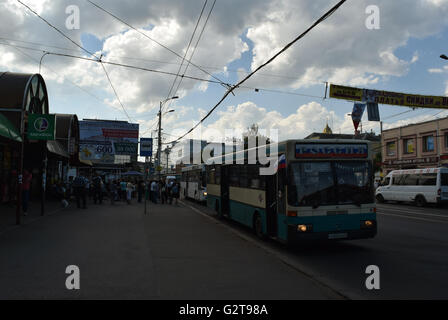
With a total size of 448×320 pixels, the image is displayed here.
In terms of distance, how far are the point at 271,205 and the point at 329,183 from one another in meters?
1.89

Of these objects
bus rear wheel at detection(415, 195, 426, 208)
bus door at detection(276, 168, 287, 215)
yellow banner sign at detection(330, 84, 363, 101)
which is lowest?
bus rear wheel at detection(415, 195, 426, 208)

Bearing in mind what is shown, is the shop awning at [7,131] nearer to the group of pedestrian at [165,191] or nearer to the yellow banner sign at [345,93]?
the group of pedestrian at [165,191]

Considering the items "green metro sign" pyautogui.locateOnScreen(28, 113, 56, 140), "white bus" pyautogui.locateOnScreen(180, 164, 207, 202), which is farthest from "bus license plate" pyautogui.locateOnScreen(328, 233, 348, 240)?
"white bus" pyautogui.locateOnScreen(180, 164, 207, 202)

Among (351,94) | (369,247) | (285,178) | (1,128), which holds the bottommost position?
(369,247)

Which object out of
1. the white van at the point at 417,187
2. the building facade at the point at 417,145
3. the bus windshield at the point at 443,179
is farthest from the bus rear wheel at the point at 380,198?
the building facade at the point at 417,145

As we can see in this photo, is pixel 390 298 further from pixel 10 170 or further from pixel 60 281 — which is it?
pixel 10 170

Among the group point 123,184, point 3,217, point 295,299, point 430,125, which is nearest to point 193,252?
point 295,299

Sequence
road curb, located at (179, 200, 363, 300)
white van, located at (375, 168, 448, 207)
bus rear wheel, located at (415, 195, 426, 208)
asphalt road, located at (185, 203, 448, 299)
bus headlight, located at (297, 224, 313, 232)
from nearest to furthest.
Answer: road curb, located at (179, 200, 363, 300) → asphalt road, located at (185, 203, 448, 299) → bus headlight, located at (297, 224, 313, 232) → white van, located at (375, 168, 448, 207) → bus rear wheel, located at (415, 195, 426, 208)

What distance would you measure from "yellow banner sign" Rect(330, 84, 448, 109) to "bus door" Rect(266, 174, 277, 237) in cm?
935

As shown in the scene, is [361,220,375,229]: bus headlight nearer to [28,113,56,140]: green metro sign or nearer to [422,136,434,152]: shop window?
[28,113,56,140]: green metro sign

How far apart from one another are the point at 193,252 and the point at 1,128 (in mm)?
7217

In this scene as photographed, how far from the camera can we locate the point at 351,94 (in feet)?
59.3

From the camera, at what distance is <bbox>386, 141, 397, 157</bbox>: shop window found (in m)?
43.0

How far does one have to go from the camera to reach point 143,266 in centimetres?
700
